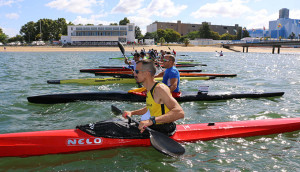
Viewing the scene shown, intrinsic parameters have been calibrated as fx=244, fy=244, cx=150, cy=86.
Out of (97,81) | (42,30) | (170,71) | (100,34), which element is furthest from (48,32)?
(170,71)

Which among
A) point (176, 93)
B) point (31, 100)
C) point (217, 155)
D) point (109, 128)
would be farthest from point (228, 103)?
point (31, 100)

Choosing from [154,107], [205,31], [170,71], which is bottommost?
[154,107]

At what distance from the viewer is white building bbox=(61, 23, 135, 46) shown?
3578 inches

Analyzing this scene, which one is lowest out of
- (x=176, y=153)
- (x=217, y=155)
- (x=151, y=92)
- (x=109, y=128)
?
(x=217, y=155)

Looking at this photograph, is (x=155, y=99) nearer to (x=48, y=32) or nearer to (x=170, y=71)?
(x=170, y=71)

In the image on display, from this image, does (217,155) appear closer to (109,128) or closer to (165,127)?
(165,127)

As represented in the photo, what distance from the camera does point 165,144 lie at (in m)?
4.27

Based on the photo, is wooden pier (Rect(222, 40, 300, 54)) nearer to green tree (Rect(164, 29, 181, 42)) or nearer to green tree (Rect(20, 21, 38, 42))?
green tree (Rect(164, 29, 181, 42))

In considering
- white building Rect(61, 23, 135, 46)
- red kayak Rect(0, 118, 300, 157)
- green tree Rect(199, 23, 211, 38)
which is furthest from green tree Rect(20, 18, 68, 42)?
red kayak Rect(0, 118, 300, 157)

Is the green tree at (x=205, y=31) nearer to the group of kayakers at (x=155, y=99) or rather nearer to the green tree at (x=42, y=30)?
the green tree at (x=42, y=30)

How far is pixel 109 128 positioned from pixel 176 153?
137 cm

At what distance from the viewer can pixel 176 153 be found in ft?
14.0

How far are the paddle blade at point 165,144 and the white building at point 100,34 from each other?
88.2m

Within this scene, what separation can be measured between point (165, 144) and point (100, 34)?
92578mm
